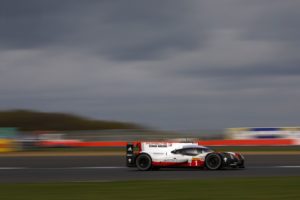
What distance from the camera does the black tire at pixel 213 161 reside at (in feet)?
67.4

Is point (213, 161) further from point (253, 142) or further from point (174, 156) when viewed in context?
point (253, 142)

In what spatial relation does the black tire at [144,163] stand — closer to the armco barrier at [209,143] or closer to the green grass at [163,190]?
the green grass at [163,190]

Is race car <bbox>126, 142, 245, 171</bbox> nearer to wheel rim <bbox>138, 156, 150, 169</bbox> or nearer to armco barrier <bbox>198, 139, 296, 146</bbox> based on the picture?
wheel rim <bbox>138, 156, 150, 169</bbox>

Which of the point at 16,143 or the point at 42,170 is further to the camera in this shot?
the point at 16,143

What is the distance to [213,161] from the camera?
20.6 metres

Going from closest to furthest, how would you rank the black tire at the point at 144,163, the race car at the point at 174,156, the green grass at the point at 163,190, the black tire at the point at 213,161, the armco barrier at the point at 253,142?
1. the green grass at the point at 163,190
2. the black tire at the point at 213,161
3. the race car at the point at 174,156
4. the black tire at the point at 144,163
5. the armco barrier at the point at 253,142

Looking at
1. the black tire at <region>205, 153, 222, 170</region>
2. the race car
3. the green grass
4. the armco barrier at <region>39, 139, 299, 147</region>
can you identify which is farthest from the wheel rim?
the armco barrier at <region>39, 139, 299, 147</region>

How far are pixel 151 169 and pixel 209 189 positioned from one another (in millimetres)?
7939

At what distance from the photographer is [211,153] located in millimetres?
20688

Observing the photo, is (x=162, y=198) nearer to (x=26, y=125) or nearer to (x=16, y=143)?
(x=16, y=143)

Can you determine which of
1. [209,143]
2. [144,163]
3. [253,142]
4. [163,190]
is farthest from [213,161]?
[253,142]

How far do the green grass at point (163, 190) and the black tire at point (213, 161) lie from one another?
416 cm

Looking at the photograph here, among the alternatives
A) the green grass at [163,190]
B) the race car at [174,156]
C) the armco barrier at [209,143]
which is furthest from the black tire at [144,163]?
the armco barrier at [209,143]

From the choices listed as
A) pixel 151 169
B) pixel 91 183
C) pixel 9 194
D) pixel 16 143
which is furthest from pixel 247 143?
pixel 9 194
